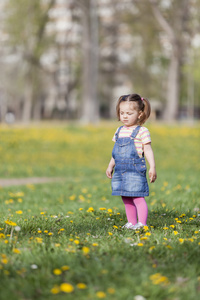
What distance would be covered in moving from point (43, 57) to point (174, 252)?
126ft

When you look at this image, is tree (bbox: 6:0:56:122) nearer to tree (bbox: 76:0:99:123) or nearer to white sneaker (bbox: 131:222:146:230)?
tree (bbox: 76:0:99:123)

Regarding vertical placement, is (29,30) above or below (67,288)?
above

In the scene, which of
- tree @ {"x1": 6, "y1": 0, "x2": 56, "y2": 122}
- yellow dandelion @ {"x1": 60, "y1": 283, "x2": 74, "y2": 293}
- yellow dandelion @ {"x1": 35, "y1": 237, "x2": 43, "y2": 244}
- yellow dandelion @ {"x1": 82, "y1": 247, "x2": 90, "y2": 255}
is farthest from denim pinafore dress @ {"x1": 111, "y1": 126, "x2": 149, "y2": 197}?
tree @ {"x1": 6, "y1": 0, "x2": 56, "y2": 122}

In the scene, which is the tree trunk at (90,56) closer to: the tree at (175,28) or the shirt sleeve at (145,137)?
the tree at (175,28)

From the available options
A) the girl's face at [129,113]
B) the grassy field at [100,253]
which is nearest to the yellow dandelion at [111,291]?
the grassy field at [100,253]

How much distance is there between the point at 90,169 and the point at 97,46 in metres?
13.3

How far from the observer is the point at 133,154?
14.4 feet

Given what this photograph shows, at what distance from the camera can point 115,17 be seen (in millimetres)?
32156

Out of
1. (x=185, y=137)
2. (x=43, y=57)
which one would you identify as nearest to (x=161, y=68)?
(x=43, y=57)

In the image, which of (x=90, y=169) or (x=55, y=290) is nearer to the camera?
(x=55, y=290)

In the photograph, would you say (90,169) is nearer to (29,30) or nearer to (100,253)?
(100,253)

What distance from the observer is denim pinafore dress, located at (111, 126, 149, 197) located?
4.38m

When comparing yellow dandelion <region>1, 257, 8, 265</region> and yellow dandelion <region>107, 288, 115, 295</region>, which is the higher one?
yellow dandelion <region>1, 257, 8, 265</region>

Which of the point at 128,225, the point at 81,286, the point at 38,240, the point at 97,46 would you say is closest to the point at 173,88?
the point at 97,46
